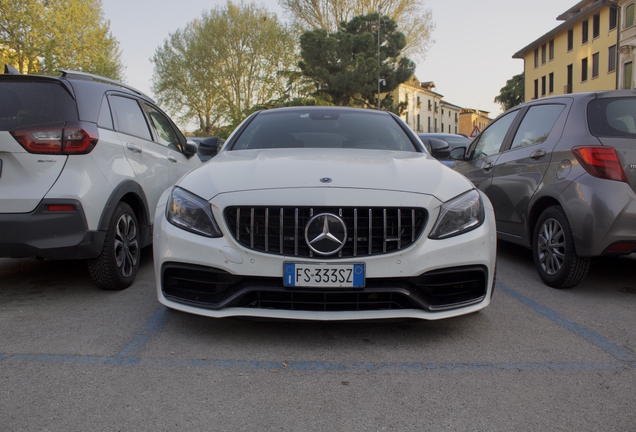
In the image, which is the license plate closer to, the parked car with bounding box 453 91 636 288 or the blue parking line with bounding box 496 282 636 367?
the blue parking line with bounding box 496 282 636 367

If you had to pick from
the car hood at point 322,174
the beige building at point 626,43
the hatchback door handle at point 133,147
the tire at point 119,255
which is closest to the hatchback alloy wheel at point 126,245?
the tire at point 119,255

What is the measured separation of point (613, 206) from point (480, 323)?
4.50 ft

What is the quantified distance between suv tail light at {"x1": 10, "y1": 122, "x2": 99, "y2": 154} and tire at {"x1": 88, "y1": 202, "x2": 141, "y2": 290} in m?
0.56

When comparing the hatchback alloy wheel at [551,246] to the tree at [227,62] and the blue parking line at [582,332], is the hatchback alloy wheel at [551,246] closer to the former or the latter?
the blue parking line at [582,332]

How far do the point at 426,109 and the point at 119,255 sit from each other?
8389cm

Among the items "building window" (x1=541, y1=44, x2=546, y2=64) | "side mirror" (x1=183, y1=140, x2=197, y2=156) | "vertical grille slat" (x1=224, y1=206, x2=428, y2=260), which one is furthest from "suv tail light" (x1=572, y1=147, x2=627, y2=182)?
"building window" (x1=541, y1=44, x2=546, y2=64)

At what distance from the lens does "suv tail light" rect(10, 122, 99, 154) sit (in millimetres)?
3582

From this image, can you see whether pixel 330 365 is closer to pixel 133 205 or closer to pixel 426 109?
pixel 133 205

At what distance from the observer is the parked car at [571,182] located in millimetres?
3887

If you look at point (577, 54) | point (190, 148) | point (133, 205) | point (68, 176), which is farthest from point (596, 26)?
point (68, 176)

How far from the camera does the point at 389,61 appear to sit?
39250 millimetres

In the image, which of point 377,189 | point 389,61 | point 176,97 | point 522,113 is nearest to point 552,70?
point 389,61

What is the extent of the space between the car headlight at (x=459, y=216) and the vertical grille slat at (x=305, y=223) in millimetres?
145

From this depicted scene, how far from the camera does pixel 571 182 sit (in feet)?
13.6
